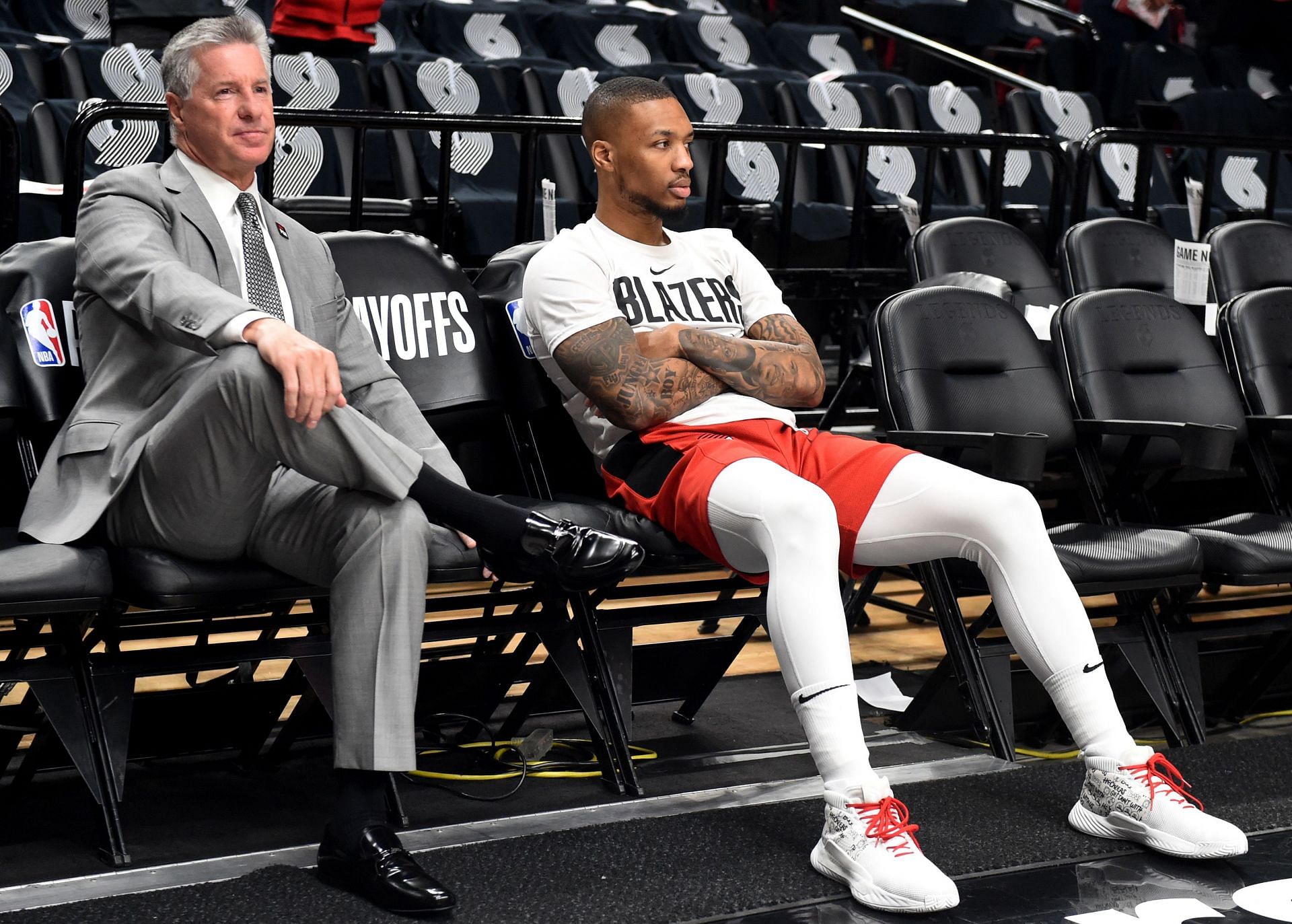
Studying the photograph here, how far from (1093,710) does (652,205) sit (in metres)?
1.20

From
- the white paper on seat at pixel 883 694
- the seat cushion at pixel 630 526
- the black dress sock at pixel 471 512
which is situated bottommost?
the white paper on seat at pixel 883 694

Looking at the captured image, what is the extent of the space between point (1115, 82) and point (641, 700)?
23.3 ft

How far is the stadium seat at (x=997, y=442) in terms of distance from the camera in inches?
103

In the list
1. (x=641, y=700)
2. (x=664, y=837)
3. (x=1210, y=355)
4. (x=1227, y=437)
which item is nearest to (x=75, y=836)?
(x=664, y=837)

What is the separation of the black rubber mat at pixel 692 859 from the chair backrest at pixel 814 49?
6.25 m

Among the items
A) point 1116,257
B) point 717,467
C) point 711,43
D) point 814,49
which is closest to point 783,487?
point 717,467

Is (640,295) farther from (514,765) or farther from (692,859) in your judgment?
(692,859)

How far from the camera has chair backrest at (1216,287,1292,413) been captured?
11.1 ft

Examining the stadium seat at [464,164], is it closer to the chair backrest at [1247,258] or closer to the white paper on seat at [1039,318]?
the white paper on seat at [1039,318]

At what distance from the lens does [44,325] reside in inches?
94.4

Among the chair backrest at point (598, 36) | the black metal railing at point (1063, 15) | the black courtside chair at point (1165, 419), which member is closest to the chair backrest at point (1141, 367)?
the black courtside chair at point (1165, 419)

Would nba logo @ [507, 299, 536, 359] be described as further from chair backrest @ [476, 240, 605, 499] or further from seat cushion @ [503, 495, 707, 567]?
seat cushion @ [503, 495, 707, 567]

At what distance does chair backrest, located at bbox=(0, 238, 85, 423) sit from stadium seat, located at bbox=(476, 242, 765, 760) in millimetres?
804

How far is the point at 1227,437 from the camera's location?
2734mm
